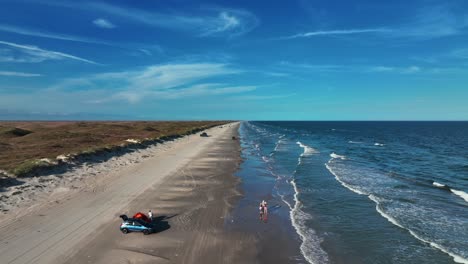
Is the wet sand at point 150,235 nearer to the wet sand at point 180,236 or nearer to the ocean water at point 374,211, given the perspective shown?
the wet sand at point 180,236

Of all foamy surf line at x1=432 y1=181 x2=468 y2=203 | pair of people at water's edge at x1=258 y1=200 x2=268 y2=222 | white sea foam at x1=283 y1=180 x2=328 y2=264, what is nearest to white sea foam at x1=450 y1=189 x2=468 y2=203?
foamy surf line at x1=432 y1=181 x2=468 y2=203

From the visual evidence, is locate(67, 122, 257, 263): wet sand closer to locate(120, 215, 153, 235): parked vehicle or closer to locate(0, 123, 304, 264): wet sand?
locate(0, 123, 304, 264): wet sand

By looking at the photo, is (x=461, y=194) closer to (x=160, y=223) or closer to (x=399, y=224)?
(x=399, y=224)

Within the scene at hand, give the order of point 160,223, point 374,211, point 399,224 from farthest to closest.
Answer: point 374,211 → point 399,224 → point 160,223

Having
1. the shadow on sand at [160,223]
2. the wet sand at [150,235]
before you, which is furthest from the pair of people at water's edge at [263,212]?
the shadow on sand at [160,223]

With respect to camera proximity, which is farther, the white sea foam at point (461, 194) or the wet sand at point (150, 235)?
the white sea foam at point (461, 194)

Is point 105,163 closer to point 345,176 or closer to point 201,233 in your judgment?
point 201,233

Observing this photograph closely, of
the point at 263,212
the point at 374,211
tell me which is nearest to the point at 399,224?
the point at 374,211
